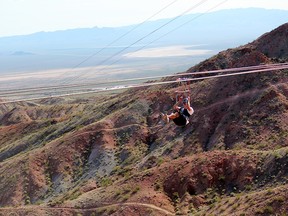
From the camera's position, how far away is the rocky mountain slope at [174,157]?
36406 millimetres

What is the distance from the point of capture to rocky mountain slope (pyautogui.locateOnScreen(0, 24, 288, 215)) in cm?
3641

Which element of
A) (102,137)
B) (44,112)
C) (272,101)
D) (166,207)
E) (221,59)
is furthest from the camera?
(44,112)

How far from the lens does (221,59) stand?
6638cm

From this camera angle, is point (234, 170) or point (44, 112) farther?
point (44, 112)

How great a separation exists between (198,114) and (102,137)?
1273 cm

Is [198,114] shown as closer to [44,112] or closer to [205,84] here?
[205,84]

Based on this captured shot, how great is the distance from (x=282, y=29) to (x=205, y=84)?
42.7 ft

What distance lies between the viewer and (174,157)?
48156mm

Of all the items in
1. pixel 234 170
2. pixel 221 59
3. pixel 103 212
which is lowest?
pixel 103 212

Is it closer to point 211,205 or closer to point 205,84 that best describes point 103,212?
point 211,205

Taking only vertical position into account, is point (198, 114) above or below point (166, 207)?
above

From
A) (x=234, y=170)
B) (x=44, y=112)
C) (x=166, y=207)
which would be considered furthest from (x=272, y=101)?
(x=44, y=112)

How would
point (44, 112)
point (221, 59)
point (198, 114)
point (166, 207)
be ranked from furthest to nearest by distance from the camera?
point (44, 112) → point (221, 59) → point (198, 114) → point (166, 207)

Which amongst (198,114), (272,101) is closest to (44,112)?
(198,114)
